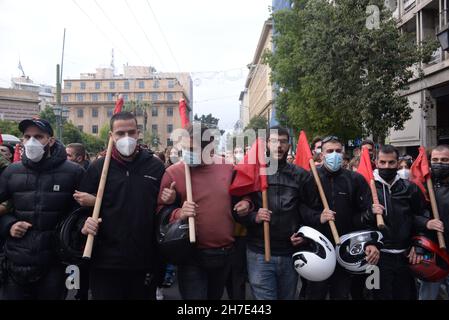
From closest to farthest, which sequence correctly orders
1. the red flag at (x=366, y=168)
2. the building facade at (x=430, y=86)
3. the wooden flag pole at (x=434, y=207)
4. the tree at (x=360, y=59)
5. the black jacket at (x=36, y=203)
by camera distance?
1. the black jacket at (x=36, y=203)
2. the wooden flag pole at (x=434, y=207)
3. the red flag at (x=366, y=168)
4. the tree at (x=360, y=59)
5. the building facade at (x=430, y=86)

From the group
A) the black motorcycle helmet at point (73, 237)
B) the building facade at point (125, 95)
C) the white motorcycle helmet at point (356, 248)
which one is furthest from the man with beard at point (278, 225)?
the building facade at point (125, 95)

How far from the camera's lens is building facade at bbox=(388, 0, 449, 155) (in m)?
18.0

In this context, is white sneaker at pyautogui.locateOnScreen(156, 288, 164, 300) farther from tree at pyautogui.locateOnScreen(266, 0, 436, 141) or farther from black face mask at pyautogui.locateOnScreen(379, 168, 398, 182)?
tree at pyautogui.locateOnScreen(266, 0, 436, 141)

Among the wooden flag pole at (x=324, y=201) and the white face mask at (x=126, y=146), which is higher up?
the white face mask at (x=126, y=146)

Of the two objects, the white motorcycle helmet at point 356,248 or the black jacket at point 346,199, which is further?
the black jacket at point 346,199

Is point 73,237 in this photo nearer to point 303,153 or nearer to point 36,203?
point 36,203

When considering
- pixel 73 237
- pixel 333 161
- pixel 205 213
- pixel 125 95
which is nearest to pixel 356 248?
pixel 333 161

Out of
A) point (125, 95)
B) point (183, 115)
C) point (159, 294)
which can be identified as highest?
point (125, 95)

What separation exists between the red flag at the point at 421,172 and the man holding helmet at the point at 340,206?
0.82m

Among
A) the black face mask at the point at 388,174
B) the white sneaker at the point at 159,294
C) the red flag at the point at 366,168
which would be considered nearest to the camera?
the black face mask at the point at 388,174

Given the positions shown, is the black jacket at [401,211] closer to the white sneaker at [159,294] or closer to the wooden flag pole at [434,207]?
the wooden flag pole at [434,207]

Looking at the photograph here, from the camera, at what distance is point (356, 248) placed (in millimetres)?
4016

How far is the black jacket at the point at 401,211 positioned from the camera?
169 inches

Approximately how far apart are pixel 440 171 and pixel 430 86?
15847mm
